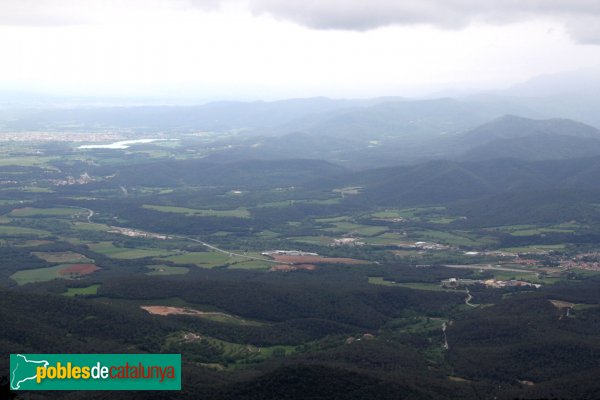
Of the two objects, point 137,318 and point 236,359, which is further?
point 137,318

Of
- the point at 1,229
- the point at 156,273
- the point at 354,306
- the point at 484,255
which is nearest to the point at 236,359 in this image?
the point at 354,306

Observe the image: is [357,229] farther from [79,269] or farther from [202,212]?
[79,269]

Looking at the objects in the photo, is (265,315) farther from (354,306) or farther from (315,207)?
(315,207)

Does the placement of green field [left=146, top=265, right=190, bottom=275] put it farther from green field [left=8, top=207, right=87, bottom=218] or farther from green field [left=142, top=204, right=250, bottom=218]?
green field [left=8, top=207, right=87, bottom=218]

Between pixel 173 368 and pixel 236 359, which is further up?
pixel 173 368

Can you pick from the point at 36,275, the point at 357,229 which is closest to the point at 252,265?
the point at 36,275

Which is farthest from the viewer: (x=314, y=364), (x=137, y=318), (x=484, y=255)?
(x=484, y=255)
